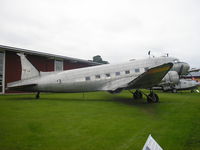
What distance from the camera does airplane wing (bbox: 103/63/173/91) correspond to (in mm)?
7891

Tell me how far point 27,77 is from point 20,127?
798 cm

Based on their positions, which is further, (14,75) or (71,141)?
(14,75)

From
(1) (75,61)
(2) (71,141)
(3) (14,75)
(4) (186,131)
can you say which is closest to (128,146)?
(2) (71,141)

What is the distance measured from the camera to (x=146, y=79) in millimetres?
8891

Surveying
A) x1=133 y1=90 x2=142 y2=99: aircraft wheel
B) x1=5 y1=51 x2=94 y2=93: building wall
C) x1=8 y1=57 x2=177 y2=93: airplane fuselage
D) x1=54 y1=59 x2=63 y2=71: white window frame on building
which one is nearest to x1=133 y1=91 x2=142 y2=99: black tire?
x1=133 y1=90 x2=142 y2=99: aircraft wheel

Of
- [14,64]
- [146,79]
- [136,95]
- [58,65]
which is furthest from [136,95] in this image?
[58,65]

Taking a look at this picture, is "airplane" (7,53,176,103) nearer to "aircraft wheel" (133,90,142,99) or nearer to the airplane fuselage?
the airplane fuselage

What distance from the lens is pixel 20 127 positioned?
479cm

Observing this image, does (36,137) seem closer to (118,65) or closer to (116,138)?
(116,138)

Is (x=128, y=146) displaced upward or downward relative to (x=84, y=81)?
downward

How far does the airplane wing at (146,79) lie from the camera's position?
311 inches

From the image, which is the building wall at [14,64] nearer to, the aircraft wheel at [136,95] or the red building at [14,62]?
the red building at [14,62]

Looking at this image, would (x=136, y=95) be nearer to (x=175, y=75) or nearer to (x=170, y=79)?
(x=170, y=79)

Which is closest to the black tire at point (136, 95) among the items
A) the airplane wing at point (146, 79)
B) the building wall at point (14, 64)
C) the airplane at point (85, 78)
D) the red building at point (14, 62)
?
the airplane at point (85, 78)
